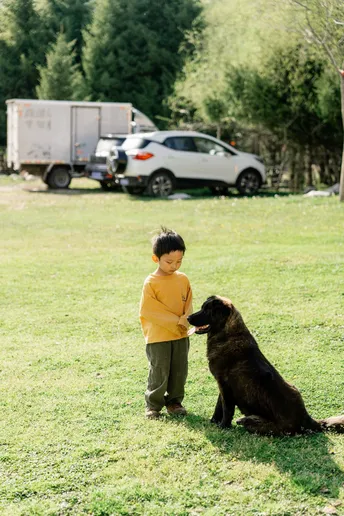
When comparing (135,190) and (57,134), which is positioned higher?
(57,134)

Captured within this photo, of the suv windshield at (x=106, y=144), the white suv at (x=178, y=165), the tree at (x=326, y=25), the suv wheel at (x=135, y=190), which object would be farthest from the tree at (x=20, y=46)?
the tree at (x=326, y=25)

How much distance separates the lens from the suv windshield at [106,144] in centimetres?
2375

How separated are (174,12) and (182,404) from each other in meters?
39.4

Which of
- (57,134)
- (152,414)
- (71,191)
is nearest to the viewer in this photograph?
(152,414)

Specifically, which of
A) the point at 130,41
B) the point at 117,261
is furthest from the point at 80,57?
the point at 117,261

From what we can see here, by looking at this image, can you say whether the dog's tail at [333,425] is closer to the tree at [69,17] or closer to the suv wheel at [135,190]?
the suv wheel at [135,190]

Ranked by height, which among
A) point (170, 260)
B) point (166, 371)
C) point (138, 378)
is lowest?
point (138, 378)

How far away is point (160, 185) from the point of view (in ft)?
73.7

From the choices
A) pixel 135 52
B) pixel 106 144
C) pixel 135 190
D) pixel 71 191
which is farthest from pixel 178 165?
pixel 135 52

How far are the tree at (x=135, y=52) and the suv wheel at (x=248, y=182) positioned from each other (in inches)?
643

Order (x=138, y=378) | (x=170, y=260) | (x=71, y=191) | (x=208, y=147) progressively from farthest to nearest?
(x=71, y=191) → (x=208, y=147) → (x=138, y=378) → (x=170, y=260)

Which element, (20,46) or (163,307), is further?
(20,46)

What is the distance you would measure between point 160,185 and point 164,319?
17.5 metres

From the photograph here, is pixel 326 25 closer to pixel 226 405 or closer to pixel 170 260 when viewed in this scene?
pixel 170 260
